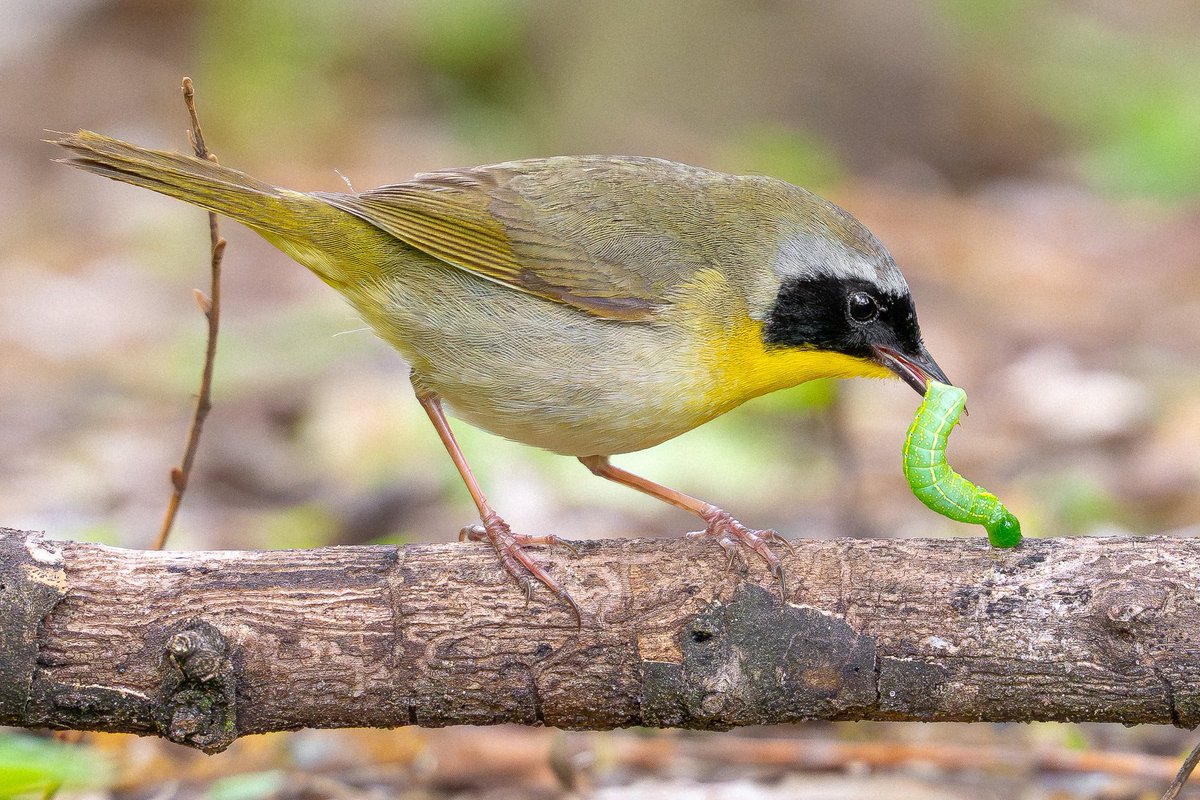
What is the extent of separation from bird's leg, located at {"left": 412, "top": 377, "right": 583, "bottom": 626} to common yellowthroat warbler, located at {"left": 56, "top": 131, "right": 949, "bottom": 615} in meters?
0.01

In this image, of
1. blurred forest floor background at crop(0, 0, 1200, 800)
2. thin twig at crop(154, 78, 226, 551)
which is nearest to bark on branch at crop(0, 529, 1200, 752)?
blurred forest floor background at crop(0, 0, 1200, 800)

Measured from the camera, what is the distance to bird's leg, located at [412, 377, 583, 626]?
315 centimetres

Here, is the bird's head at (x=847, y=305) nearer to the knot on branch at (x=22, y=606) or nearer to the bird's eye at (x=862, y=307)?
the bird's eye at (x=862, y=307)

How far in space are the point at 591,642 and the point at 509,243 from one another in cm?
166

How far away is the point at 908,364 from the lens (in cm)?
406

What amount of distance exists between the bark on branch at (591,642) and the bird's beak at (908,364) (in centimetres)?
99

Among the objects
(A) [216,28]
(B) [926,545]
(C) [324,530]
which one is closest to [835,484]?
(C) [324,530]

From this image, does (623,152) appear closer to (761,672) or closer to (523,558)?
(523,558)

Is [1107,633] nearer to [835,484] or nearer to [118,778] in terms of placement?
[118,778]

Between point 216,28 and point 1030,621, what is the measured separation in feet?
38.6

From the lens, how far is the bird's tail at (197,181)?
12.7 feet

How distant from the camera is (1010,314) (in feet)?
29.9

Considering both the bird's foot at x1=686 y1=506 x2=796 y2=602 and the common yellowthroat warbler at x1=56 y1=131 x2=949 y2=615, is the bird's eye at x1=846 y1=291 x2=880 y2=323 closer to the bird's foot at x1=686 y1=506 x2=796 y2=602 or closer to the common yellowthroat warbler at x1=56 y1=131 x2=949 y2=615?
the common yellowthroat warbler at x1=56 y1=131 x2=949 y2=615

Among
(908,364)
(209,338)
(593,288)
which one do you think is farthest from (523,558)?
(908,364)
